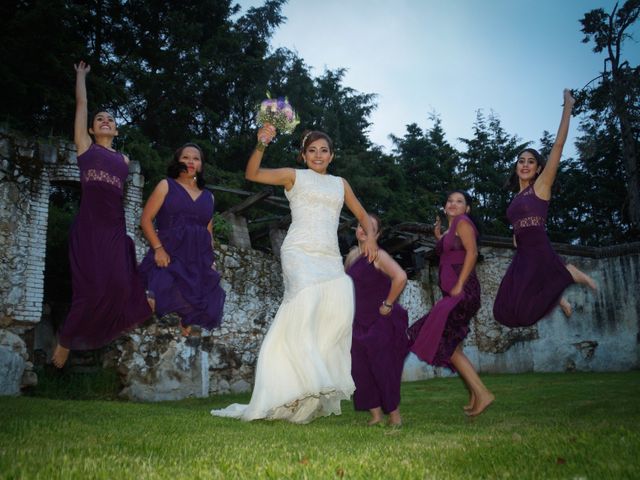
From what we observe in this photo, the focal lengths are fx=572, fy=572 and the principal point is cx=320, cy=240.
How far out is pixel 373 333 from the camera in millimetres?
6027

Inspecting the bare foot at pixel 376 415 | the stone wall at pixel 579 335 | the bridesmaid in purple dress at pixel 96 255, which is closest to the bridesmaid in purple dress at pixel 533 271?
the bare foot at pixel 376 415

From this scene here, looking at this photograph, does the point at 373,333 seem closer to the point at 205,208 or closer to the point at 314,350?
the point at 314,350

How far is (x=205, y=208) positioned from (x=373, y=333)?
221cm

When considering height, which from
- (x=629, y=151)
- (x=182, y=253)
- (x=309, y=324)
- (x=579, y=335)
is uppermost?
(x=629, y=151)

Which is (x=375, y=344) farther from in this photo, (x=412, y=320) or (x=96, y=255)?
(x=412, y=320)

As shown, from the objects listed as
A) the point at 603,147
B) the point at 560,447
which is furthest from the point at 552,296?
the point at 603,147

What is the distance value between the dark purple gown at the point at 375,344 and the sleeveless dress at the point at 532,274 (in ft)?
3.61

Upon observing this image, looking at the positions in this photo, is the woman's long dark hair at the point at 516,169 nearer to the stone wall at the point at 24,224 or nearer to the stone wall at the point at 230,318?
the stone wall at the point at 230,318

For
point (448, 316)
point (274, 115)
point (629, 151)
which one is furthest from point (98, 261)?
point (629, 151)

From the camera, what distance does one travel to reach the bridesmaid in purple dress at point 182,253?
18.8 feet

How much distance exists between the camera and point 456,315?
619cm

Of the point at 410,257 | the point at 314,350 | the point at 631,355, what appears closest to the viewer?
the point at 314,350

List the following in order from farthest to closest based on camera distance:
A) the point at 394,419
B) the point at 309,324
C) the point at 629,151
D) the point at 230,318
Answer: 1. the point at 629,151
2. the point at 230,318
3. the point at 394,419
4. the point at 309,324

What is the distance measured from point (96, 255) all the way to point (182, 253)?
2.98ft
